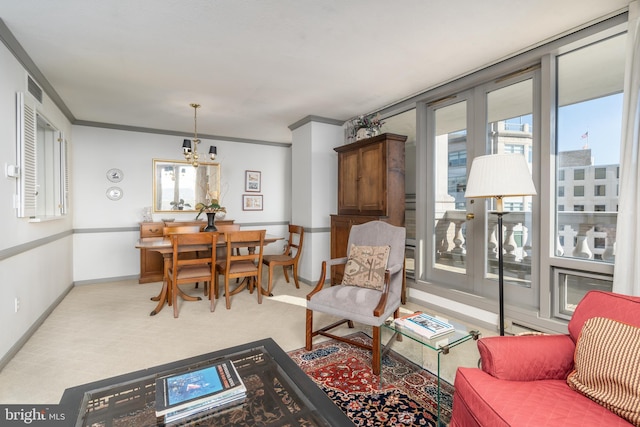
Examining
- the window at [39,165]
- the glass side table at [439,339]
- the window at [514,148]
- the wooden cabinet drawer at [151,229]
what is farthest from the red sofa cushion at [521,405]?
the wooden cabinet drawer at [151,229]

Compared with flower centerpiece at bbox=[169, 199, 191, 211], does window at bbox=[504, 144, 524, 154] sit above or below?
above

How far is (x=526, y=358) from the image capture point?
4.44ft

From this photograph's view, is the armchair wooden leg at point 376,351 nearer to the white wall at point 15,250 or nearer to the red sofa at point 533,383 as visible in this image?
the red sofa at point 533,383

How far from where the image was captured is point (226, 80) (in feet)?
10.6

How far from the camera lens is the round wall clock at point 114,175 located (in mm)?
4844

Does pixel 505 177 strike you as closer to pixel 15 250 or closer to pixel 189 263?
pixel 189 263

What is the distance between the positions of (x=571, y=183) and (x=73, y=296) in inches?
221

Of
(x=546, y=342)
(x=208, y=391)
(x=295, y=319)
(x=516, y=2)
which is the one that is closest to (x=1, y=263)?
(x=208, y=391)

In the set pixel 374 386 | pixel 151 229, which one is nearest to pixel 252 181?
pixel 151 229

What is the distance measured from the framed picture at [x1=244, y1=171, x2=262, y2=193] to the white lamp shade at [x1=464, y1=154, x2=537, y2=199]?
15.2 ft

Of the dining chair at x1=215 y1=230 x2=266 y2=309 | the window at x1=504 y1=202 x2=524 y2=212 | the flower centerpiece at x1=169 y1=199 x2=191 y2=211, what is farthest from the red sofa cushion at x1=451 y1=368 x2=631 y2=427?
the flower centerpiece at x1=169 y1=199 x2=191 y2=211

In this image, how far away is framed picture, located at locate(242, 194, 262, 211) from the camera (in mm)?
5948

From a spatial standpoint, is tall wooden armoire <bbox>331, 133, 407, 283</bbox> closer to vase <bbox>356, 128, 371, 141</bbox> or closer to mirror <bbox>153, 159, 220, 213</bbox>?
vase <bbox>356, 128, 371, 141</bbox>

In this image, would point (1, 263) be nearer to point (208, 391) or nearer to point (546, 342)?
point (208, 391)
